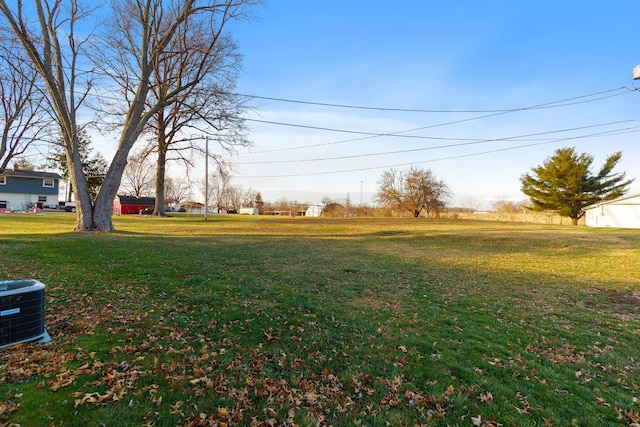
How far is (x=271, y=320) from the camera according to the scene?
4.97m

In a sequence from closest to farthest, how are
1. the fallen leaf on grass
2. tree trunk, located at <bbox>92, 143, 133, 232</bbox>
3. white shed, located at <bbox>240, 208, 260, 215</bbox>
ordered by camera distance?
1. the fallen leaf on grass
2. tree trunk, located at <bbox>92, 143, 133, 232</bbox>
3. white shed, located at <bbox>240, 208, 260, 215</bbox>

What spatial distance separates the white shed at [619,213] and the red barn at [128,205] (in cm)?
6239

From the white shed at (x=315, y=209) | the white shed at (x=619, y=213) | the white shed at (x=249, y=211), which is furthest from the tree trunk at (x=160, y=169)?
the white shed at (x=619, y=213)

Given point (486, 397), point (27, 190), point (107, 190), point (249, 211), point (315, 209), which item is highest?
point (27, 190)

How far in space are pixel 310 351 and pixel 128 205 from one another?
2367 inches

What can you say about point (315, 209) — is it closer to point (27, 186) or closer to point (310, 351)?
point (27, 186)

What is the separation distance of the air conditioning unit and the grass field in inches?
7.7

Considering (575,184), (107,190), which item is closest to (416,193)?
(575,184)

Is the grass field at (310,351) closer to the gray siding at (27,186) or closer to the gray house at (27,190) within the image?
the gray house at (27,190)

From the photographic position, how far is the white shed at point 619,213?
30750mm

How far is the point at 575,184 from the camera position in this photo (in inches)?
1500

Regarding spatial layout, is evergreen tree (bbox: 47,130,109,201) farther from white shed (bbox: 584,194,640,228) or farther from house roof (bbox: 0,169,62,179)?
white shed (bbox: 584,194,640,228)

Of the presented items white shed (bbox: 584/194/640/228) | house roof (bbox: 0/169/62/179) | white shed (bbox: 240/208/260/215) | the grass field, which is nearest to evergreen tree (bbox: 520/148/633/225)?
white shed (bbox: 584/194/640/228)

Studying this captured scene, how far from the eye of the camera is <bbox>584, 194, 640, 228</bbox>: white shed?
30750 mm
